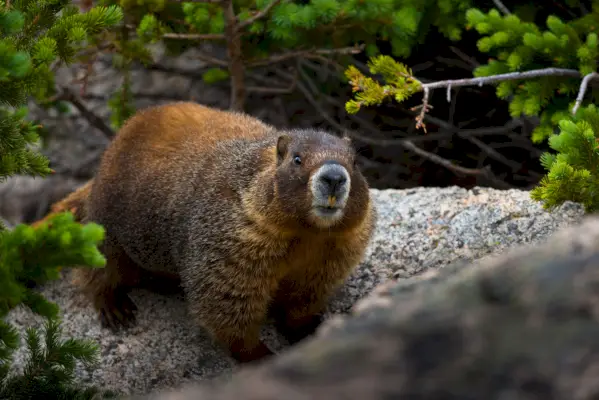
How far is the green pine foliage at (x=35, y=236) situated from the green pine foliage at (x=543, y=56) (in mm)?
2891

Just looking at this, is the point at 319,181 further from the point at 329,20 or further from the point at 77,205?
the point at 77,205

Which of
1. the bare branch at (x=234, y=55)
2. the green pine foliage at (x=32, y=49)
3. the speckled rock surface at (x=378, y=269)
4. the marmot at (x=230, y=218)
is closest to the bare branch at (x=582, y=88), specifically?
the speckled rock surface at (x=378, y=269)

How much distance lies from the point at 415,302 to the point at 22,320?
4.41 metres

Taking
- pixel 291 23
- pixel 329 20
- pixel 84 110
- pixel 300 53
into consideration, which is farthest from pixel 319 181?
pixel 84 110

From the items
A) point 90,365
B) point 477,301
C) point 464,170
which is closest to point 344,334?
point 477,301

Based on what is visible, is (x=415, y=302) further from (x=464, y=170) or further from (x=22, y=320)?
(x=464, y=170)

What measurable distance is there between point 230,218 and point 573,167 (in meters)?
2.04

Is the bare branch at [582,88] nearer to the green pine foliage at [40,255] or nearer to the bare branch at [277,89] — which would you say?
the green pine foliage at [40,255]

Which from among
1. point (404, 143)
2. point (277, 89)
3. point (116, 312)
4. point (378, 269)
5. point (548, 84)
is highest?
point (548, 84)

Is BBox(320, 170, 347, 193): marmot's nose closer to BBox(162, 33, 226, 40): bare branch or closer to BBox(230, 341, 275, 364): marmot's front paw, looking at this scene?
BBox(230, 341, 275, 364): marmot's front paw

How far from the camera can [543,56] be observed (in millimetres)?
5297

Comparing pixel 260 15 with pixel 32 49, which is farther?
pixel 260 15

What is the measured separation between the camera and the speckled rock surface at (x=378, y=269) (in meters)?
4.75

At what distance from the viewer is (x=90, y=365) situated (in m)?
4.70
